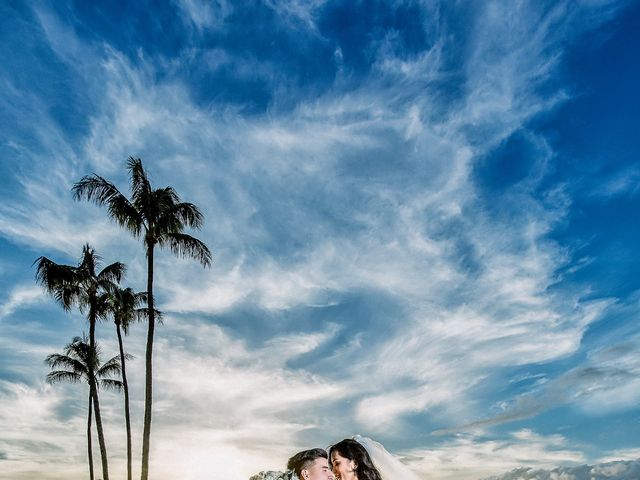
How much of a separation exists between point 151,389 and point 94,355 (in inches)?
407

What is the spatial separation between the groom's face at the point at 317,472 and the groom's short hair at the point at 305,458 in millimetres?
38

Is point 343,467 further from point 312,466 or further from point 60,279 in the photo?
point 60,279

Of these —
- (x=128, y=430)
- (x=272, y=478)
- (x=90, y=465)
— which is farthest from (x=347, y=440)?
(x=90, y=465)

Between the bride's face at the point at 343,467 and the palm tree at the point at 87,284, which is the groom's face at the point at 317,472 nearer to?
the bride's face at the point at 343,467

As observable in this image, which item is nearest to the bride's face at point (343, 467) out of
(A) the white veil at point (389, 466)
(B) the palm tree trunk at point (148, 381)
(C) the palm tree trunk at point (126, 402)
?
(A) the white veil at point (389, 466)

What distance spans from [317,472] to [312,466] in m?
0.08

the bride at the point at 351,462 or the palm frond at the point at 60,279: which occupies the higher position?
the palm frond at the point at 60,279

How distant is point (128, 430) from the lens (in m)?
29.3

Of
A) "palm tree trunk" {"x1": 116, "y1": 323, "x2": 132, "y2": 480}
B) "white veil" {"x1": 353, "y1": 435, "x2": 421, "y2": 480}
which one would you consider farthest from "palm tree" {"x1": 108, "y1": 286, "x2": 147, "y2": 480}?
"white veil" {"x1": 353, "y1": 435, "x2": 421, "y2": 480}

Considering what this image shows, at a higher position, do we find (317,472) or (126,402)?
(126,402)

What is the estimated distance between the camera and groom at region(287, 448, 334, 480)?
5.88 m

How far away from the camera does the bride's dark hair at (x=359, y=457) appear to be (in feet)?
21.5

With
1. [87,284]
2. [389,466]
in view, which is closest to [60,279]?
[87,284]

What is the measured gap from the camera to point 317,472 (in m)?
5.88
